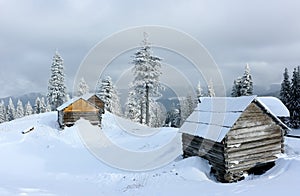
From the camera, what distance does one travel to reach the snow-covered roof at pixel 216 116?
610 inches

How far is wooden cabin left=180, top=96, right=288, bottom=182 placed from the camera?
1539cm

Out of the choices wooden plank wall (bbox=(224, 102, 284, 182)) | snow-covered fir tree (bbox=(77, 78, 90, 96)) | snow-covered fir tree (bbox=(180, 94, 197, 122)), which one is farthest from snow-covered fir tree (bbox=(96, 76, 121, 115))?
wooden plank wall (bbox=(224, 102, 284, 182))

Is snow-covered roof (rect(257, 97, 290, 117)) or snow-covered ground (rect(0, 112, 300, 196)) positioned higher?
snow-covered roof (rect(257, 97, 290, 117))

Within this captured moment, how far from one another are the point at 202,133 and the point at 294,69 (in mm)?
38713

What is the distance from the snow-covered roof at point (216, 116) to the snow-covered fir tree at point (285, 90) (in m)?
35.1

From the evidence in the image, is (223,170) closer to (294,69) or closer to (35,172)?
(35,172)

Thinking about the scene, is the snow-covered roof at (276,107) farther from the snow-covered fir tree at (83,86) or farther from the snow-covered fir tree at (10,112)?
the snow-covered fir tree at (10,112)

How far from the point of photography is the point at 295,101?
4681 centimetres

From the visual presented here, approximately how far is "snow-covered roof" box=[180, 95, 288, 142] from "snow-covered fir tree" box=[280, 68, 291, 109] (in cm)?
3507

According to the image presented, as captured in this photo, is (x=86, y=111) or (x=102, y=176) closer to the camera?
(x=102, y=176)

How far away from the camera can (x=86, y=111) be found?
34.8 m

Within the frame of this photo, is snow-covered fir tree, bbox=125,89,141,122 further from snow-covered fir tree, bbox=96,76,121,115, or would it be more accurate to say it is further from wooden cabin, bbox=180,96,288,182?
wooden cabin, bbox=180,96,288,182

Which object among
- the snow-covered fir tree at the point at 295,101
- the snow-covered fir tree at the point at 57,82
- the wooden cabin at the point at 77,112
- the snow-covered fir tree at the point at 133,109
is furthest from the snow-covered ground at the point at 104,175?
the snow-covered fir tree at the point at 295,101

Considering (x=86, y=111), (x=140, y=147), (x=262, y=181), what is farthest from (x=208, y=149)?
(x=86, y=111)
